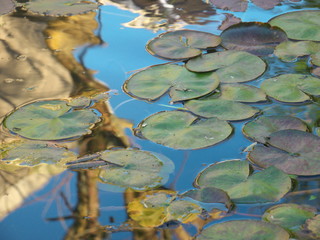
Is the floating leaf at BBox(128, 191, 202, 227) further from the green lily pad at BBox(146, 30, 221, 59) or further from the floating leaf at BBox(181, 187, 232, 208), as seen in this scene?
the green lily pad at BBox(146, 30, 221, 59)

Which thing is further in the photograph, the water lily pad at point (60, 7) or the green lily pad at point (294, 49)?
the water lily pad at point (60, 7)

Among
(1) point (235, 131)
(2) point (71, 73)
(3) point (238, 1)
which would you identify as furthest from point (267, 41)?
(2) point (71, 73)

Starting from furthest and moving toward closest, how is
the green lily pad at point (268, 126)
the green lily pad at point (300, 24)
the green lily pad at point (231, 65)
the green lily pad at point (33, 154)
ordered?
the green lily pad at point (300, 24) < the green lily pad at point (231, 65) < the green lily pad at point (268, 126) < the green lily pad at point (33, 154)

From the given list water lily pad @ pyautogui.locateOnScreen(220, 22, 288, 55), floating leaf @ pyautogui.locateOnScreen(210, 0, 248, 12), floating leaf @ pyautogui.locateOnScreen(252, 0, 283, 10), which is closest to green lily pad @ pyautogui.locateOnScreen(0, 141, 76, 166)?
water lily pad @ pyautogui.locateOnScreen(220, 22, 288, 55)

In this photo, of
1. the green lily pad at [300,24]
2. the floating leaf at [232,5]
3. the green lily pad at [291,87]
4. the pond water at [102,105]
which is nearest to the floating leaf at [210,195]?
the pond water at [102,105]

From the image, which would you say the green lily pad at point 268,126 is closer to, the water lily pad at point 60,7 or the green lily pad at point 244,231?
the green lily pad at point 244,231

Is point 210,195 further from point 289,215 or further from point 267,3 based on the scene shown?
point 267,3

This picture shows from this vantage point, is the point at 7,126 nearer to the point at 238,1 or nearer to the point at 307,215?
the point at 307,215
